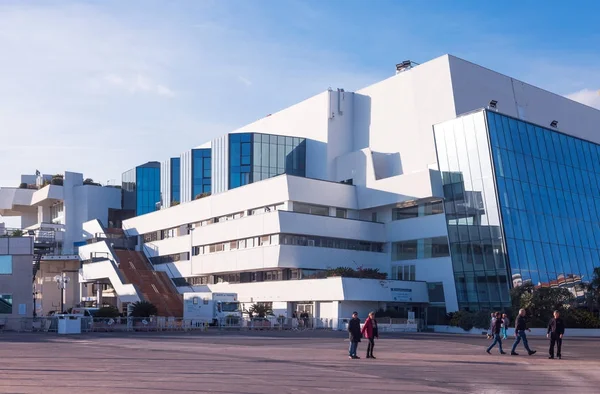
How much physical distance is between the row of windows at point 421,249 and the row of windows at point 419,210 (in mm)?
2029

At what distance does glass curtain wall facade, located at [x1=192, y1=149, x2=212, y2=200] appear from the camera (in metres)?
77.6

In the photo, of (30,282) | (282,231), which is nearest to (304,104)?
(282,231)

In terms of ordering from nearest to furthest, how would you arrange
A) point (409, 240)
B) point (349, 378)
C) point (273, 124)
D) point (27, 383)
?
point (27, 383) → point (349, 378) → point (409, 240) → point (273, 124)

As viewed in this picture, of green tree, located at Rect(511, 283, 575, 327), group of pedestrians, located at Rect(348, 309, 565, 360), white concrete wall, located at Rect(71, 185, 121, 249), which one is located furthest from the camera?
white concrete wall, located at Rect(71, 185, 121, 249)

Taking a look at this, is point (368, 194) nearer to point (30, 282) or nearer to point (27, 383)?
point (30, 282)

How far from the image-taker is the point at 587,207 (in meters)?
61.8

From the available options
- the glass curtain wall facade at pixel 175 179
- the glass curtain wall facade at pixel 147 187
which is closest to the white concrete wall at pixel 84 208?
the glass curtain wall facade at pixel 147 187

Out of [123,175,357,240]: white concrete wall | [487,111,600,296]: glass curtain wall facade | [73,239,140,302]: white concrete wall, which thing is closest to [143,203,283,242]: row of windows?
[123,175,357,240]: white concrete wall

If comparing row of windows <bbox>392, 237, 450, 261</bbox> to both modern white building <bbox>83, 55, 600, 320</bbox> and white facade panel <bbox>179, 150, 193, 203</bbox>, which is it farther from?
white facade panel <bbox>179, 150, 193, 203</bbox>

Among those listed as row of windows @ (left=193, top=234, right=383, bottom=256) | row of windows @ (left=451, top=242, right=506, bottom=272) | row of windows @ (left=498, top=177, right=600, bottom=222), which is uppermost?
row of windows @ (left=498, top=177, right=600, bottom=222)

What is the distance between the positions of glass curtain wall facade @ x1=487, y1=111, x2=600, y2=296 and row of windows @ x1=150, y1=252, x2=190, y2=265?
32333mm

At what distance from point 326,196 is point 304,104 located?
514 inches

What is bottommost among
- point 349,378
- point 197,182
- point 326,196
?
point 349,378

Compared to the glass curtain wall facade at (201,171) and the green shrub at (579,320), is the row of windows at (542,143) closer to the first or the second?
the green shrub at (579,320)
